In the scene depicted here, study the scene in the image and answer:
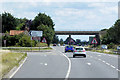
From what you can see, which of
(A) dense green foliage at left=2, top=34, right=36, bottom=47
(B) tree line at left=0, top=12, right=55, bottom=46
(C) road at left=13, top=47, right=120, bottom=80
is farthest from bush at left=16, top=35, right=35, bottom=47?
(C) road at left=13, top=47, right=120, bottom=80

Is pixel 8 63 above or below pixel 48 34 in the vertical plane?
below

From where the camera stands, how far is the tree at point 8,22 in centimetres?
12775

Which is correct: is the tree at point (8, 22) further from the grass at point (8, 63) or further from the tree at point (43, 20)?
the grass at point (8, 63)

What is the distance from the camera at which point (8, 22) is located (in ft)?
423

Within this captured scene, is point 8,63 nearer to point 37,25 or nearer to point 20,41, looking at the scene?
point 20,41

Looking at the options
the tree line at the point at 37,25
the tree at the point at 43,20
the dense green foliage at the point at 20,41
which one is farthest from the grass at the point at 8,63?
the tree at the point at 43,20

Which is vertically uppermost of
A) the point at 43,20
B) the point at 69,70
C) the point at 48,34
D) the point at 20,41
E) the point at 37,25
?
the point at 43,20

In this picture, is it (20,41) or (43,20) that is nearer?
(20,41)

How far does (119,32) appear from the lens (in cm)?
9669

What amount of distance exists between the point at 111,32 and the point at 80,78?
86.4 m

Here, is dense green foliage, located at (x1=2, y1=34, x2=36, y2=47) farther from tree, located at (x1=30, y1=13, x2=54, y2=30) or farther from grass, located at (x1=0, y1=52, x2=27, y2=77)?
grass, located at (x1=0, y1=52, x2=27, y2=77)

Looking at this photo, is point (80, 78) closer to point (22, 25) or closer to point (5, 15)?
point (5, 15)

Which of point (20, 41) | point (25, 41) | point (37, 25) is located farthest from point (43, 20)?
point (25, 41)

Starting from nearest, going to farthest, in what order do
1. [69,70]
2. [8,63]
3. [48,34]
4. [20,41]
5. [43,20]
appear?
[69,70] < [8,63] < [20,41] < [48,34] < [43,20]
